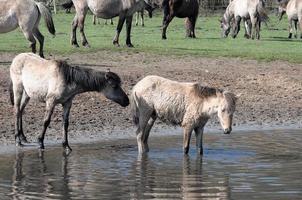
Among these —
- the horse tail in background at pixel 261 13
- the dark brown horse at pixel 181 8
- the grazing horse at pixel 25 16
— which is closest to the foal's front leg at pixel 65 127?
the grazing horse at pixel 25 16

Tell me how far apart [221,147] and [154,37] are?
15.5m

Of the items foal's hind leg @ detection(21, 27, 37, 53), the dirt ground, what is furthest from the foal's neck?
foal's hind leg @ detection(21, 27, 37, 53)

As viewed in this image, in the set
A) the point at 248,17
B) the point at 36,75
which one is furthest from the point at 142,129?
the point at 248,17

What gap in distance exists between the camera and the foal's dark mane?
48.5 feet

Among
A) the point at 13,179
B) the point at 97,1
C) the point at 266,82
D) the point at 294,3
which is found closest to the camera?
the point at 13,179

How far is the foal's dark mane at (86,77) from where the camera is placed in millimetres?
14789

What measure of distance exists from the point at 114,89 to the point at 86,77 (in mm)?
525

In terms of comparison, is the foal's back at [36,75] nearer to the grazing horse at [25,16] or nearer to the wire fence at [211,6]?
the grazing horse at [25,16]

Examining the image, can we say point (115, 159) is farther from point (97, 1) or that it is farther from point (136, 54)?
point (97, 1)

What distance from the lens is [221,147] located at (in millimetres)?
15461

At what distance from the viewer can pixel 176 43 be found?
28.4m

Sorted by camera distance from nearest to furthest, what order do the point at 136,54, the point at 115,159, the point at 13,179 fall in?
the point at 13,179
the point at 115,159
the point at 136,54

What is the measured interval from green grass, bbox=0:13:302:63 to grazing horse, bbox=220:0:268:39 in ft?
1.56

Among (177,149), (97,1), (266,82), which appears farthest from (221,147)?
(97,1)
